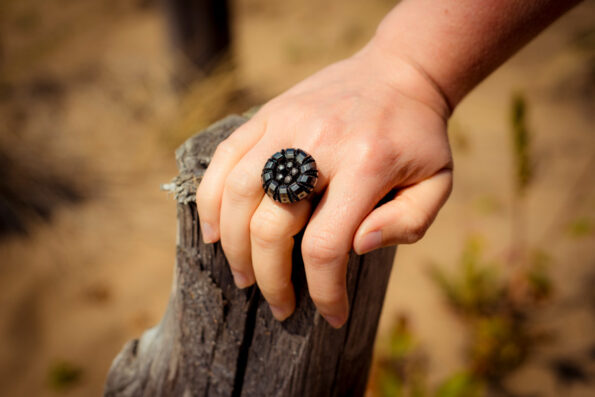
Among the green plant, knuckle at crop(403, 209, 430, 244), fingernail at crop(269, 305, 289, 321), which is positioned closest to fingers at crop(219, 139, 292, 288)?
fingernail at crop(269, 305, 289, 321)

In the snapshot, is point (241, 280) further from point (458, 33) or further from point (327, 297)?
point (458, 33)

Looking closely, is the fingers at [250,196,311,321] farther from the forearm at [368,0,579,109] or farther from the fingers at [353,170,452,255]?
the forearm at [368,0,579,109]

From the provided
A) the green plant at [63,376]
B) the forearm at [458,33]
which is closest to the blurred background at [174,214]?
the green plant at [63,376]

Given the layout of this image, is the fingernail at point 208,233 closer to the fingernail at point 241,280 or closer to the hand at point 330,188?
the hand at point 330,188

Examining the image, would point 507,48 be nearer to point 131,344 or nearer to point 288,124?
point 288,124

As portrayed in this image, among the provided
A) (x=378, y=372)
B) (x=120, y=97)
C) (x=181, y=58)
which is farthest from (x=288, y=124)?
(x=120, y=97)
